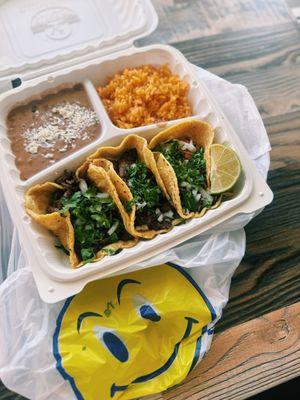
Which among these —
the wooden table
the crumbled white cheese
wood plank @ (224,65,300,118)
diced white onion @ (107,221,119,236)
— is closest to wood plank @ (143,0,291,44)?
the wooden table

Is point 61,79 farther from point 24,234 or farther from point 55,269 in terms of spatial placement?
point 55,269

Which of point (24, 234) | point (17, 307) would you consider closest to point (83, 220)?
point (24, 234)

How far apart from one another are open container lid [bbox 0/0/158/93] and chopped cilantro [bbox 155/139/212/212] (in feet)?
1.39

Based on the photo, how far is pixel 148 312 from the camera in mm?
1217

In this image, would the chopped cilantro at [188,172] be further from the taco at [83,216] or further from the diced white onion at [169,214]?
the taco at [83,216]

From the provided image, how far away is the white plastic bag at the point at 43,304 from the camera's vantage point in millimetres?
1156

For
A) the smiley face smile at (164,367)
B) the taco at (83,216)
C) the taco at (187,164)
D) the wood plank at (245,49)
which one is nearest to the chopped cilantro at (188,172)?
the taco at (187,164)

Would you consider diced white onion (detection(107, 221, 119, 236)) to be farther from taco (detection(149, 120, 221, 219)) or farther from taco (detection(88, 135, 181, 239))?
taco (detection(149, 120, 221, 219))

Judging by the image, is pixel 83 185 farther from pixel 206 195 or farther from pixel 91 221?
pixel 206 195

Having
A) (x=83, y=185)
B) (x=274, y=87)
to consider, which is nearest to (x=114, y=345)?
(x=83, y=185)

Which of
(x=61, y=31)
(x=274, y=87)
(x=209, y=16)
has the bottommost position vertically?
(x=274, y=87)

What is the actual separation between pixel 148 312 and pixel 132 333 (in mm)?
68

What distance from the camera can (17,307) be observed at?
120 cm

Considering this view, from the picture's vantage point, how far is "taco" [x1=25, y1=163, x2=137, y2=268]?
47.0 inches
